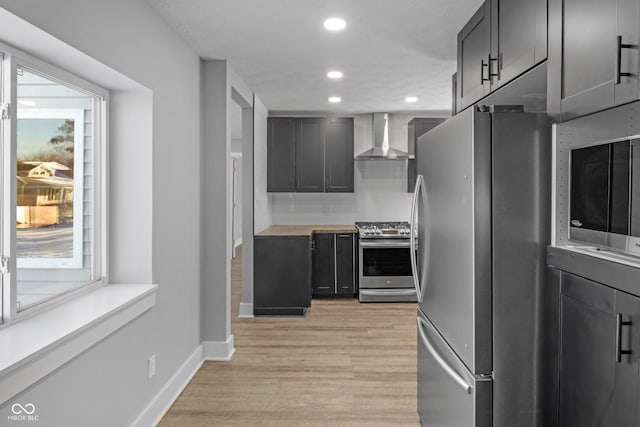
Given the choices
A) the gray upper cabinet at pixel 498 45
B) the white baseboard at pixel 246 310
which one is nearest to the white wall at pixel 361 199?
the white baseboard at pixel 246 310

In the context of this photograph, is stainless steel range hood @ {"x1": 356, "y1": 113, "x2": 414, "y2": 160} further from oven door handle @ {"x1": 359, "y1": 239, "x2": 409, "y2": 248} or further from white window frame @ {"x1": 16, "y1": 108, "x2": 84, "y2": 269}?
white window frame @ {"x1": 16, "y1": 108, "x2": 84, "y2": 269}

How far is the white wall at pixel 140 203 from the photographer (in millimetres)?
1883

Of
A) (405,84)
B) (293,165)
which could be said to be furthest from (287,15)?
(293,165)

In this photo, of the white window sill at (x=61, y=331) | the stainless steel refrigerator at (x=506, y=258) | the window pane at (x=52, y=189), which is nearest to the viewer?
the white window sill at (x=61, y=331)

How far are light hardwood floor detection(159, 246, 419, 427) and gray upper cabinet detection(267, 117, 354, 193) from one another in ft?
6.44

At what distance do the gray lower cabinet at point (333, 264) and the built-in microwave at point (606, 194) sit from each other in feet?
14.5

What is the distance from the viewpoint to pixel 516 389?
1738 millimetres

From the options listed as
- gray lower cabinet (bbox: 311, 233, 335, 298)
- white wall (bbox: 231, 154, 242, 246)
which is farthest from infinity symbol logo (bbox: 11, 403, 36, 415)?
white wall (bbox: 231, 154, 242, 246)

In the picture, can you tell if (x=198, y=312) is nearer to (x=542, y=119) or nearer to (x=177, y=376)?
(x=177, y=376)

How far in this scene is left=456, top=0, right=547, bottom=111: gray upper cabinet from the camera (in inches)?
74.4

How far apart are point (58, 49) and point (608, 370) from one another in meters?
2.24

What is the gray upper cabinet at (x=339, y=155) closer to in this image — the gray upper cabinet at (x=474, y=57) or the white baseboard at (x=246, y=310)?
the white baseboard at (x=246, y=310)

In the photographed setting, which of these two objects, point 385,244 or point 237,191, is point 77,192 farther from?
point 237,191

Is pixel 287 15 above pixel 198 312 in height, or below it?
above
